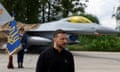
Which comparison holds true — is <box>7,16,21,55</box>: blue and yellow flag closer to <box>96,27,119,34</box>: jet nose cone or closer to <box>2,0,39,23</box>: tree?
<box>96,27,119,34</box>: jet nose cone

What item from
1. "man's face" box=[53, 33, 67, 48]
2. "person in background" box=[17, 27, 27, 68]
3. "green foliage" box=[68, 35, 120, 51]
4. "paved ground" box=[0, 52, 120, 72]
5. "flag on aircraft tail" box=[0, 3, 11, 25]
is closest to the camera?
"man's face" box=[53, 33, 67, 48]

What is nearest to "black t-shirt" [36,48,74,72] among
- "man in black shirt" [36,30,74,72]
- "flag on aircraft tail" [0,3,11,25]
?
"man in black shirt" [36,30,74,72]

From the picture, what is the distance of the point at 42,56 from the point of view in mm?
5398

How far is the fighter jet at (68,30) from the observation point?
26.6 meters

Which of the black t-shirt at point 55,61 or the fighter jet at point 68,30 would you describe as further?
the fighter jet at point 68,30

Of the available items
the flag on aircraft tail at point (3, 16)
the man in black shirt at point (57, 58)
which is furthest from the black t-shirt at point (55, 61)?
the flag on aircraft tail at point (3, 16)

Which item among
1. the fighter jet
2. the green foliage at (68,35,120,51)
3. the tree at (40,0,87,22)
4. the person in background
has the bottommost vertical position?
the tree at (40,0,87,22)

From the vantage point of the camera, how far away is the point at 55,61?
5.33m

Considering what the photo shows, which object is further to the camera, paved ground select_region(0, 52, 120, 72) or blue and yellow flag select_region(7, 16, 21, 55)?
blue and yellow flag select_region(7, 16, 21, 55)

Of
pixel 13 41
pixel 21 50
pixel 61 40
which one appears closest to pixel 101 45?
pixel 13 41

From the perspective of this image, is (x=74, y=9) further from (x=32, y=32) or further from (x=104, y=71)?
(x=104, y=71)

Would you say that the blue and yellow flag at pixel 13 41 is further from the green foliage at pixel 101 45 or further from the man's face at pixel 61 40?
the green foliage at pixel 101 45

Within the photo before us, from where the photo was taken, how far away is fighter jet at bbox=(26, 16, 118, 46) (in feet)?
87.4

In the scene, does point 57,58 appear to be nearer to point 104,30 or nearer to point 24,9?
point 104,30
